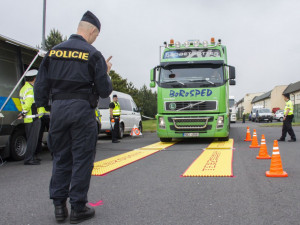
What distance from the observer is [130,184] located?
4.80m

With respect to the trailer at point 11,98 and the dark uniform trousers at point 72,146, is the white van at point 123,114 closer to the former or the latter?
the trailer at point 11,98

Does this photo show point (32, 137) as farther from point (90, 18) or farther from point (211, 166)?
point (90, 18)

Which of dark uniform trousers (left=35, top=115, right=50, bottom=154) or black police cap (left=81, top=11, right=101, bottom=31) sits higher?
black police cap (left=81, top=11, right=101, bottom=31)

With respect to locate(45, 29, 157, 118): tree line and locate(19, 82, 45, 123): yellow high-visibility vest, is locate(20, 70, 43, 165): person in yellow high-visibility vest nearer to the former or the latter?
locate(19, 82, 45, 123): yellow high-visibility vest

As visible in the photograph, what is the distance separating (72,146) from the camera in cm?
313

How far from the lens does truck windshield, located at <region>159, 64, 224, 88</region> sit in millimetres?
10867

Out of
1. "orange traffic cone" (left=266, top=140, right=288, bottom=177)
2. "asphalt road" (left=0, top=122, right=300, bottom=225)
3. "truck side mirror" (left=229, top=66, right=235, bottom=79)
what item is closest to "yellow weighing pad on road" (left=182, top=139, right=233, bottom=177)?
"asphalt road" (left=0, top=122, right=300, bottom=225)

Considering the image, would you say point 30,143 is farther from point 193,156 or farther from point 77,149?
point 77,149

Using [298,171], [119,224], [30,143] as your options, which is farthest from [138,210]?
[30,143]

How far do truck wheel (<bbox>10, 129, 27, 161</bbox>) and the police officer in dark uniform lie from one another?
4709 mm

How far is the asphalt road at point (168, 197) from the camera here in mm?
3243

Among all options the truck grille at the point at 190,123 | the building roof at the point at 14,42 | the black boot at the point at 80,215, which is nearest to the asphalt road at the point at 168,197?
the black boot at the point at 80,215

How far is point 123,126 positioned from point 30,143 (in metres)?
7.86

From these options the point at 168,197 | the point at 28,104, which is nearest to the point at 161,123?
the point at 28,104
